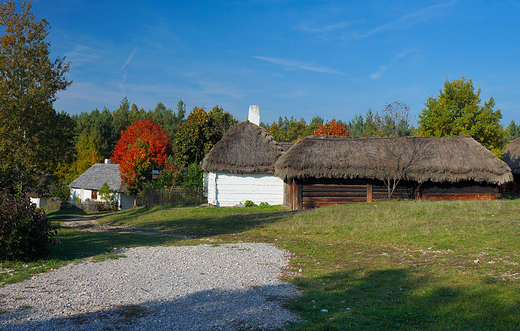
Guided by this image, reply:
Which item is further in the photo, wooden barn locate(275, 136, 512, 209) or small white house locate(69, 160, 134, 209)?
small white house locate(69, 160, 134, 209)

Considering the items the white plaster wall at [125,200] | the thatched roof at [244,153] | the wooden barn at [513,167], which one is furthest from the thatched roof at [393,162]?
the white plaster wall at [125,200]

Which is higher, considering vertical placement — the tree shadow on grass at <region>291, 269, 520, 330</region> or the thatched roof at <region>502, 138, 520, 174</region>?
the thatched roof at <region>502, 138, 520, 174</region>

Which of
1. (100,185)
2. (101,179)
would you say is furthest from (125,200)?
(101,179)

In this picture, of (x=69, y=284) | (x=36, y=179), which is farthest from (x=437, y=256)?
(x=36, y=179)

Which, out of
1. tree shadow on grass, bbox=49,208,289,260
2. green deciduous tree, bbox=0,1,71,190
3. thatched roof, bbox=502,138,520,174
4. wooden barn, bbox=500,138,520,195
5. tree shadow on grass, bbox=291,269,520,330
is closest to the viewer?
tree shadow on grass, bbox=291,269,520,330

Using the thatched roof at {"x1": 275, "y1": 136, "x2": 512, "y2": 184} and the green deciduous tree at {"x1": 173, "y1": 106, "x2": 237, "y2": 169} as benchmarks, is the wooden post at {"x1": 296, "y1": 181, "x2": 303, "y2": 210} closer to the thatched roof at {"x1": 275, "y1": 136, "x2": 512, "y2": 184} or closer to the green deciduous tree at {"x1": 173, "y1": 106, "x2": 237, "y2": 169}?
the thatched roof at {"x1": 275, "y1": 136, "x2": 512, "y2": 184}

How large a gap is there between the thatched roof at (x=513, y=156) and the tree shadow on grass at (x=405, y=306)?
31.7 m

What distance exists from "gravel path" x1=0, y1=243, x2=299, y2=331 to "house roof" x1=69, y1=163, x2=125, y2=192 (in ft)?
106

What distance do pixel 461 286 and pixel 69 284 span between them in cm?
756

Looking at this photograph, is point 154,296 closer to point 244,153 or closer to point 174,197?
point 244,153

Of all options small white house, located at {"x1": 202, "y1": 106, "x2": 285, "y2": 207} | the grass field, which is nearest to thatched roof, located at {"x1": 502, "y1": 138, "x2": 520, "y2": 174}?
the grass field

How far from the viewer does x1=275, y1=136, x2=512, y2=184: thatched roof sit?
2311 cm

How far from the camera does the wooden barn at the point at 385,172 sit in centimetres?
2316

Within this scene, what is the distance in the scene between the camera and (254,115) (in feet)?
99.9
